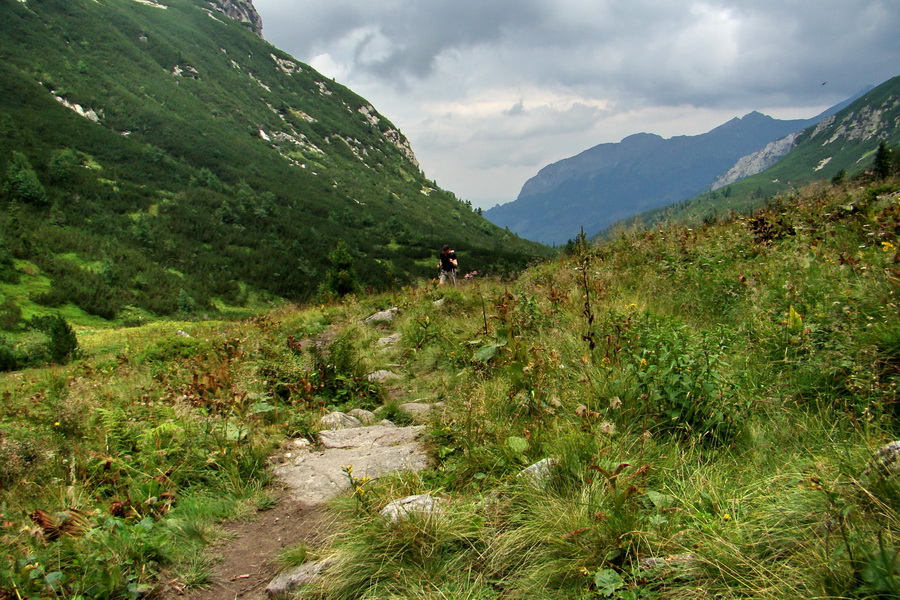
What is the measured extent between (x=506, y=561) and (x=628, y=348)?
2.47 m

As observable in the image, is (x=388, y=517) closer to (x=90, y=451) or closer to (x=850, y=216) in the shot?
(x=90, y=451)

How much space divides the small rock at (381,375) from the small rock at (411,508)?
13.1 feet

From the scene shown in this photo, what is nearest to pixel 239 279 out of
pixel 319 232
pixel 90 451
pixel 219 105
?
pixel 319 232

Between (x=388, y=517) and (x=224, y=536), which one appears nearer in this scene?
(x=388, y=517)

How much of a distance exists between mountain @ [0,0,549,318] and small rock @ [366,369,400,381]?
10.9 meters

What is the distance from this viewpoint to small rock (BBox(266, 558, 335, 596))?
2338 millimetres

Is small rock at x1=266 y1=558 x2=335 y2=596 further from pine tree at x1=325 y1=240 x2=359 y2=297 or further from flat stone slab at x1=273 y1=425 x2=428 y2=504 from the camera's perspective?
pine tree at x1=325 y1=240 x2=359 y2=297

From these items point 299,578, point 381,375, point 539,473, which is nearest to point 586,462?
point 539,473

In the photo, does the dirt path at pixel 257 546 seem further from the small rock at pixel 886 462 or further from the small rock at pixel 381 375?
the small rock at pixel 381 375

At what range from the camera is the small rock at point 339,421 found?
502 centimetres

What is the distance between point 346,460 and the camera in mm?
4027

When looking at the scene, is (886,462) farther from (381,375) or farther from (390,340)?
(390,340)

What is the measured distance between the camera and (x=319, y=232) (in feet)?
346

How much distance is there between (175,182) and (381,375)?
107991 mm
